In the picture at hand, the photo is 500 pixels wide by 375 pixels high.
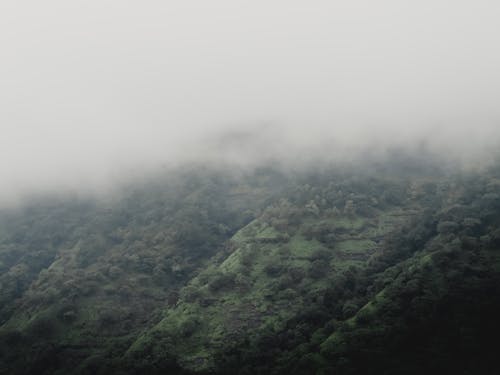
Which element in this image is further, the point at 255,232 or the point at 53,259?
the point at 53,259

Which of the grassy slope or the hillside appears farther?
the grassy slope

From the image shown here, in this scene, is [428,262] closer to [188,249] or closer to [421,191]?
[421,191]

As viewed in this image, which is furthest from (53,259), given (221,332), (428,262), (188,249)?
(428,262)

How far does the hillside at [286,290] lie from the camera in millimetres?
102188

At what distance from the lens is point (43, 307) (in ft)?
462

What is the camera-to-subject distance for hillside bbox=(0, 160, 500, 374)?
102m

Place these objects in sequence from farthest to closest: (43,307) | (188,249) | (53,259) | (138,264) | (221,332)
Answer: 1. (53,259)
2. (188,249)
3. (138,264)
4. (43,307)
5. (221,332)

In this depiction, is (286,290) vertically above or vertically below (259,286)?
below

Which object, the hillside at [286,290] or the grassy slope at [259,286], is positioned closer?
the hillside at [286,290]

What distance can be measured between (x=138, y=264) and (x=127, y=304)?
25911 millimetres

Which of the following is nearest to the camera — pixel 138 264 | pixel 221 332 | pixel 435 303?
pixel 435 303

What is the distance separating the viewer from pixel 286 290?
134625 millimetres

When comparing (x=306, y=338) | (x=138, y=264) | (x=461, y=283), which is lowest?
(x=306, y=338)

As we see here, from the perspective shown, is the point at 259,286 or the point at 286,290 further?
the point at 259,286
